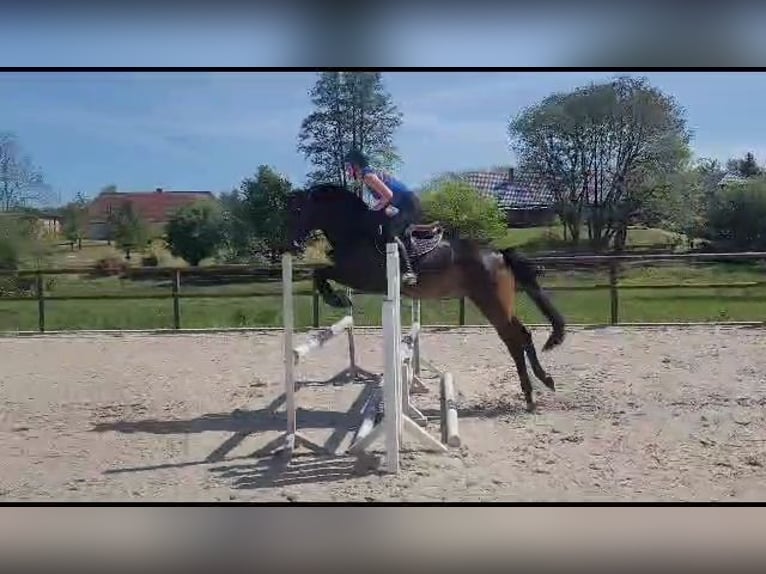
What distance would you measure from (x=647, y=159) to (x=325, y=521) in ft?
5.72

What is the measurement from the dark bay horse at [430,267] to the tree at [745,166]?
2.67 feet

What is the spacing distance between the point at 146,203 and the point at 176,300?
0.39 metres

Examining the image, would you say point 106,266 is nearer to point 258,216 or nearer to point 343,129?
point 258,216

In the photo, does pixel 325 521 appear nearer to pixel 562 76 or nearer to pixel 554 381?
pixel 554 381

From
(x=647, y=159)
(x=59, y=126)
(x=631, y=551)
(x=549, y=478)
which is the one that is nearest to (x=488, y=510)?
(x=549, y=478)

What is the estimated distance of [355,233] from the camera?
11.1 ft

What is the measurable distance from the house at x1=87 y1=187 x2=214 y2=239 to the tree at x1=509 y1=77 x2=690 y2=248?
1.21 metres

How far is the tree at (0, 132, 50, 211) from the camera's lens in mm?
3324

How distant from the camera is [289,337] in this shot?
126 inches

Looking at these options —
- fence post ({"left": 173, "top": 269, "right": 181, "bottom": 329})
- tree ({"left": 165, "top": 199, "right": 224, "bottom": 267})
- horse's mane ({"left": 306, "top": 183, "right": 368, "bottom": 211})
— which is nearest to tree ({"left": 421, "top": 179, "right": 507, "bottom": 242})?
horse's mane ({"left": 306, "top": 183, "right": 368, "bottom": 211})

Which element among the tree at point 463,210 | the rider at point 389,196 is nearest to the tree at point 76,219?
the rider at point 389,196

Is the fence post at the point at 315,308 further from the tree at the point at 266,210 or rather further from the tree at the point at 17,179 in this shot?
the tree at the point at 17,179

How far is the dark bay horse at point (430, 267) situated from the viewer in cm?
337

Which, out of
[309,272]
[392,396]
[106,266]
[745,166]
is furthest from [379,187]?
[745,166]
